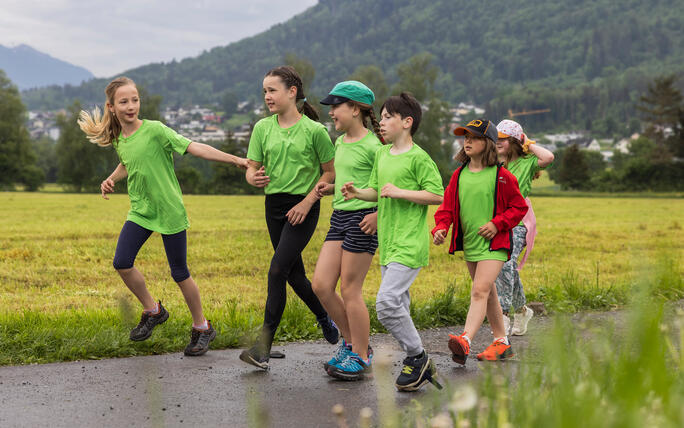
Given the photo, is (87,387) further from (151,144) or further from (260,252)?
(260,252)

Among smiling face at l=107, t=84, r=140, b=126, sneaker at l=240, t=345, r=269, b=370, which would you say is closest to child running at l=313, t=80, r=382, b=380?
sneaker at l=240, t=345, r=269, b=370

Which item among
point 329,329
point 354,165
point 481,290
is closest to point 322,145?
point 354,165

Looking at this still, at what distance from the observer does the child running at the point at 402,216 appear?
4750 millimetres

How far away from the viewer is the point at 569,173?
75.2 m

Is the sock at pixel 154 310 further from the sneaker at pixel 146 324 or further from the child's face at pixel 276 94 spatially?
the child's face at pixel 276 94

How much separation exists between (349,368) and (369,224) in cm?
96

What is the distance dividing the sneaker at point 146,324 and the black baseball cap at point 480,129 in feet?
8.64

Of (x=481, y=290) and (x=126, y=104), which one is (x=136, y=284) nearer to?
(x=126, y=104)

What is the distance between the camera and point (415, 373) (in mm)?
4750

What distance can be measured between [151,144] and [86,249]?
41.4 feet

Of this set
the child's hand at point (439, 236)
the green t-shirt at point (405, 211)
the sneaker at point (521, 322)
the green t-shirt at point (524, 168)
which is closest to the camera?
the green t-shirt at point (405, 211)

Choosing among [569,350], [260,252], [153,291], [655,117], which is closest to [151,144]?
[569,350]

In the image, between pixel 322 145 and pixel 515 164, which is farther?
pixel 515 164

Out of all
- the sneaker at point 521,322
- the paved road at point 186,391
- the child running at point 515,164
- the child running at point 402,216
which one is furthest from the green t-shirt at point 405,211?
A: the sneaker at point 521,322
